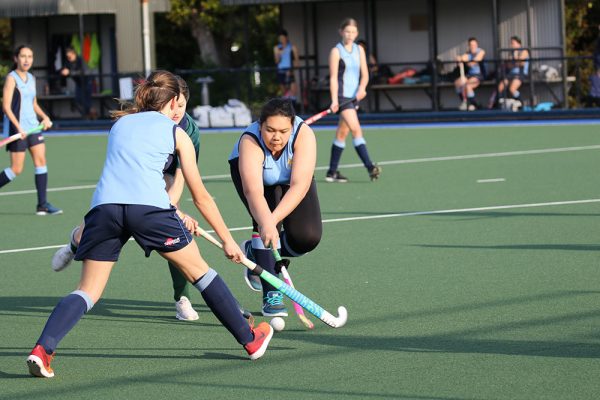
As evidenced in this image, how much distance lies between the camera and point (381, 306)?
25.2ft

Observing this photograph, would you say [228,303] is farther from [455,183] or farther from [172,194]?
[455,183]

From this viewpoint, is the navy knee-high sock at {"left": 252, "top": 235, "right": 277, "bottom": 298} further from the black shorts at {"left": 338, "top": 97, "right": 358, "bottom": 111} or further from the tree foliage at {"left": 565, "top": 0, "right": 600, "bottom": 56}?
the tree foliage at {"left": 565, "top": 0, "right": 600, "bottom": 56}

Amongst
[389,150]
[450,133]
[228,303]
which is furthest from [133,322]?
[450,133]

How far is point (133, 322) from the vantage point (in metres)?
7.54

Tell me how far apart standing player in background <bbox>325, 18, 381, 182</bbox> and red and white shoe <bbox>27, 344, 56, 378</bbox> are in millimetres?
8872

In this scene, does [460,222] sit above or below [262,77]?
below

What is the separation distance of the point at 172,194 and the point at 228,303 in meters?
1.26

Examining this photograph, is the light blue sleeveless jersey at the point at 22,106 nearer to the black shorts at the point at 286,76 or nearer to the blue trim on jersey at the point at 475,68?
the black shorts at the point at 286,76

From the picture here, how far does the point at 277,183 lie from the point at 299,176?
12.8 inches

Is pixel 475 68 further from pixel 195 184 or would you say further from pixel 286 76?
pixel 195 184

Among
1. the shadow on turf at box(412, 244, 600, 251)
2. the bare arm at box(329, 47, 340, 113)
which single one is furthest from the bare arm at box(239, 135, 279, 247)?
the bare arm at box(329, 47, 340, 113)

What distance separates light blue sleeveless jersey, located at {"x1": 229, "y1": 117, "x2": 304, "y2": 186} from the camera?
7172 millimetres

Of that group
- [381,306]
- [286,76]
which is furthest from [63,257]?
[286,76]

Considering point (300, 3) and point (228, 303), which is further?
point (300, 3)
